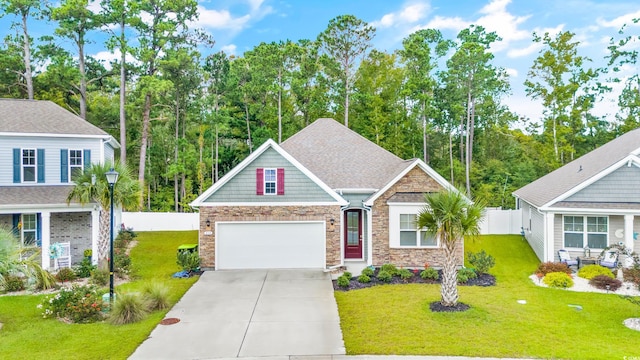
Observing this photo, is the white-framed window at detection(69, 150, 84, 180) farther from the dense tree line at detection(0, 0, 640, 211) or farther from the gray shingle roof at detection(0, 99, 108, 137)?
the dense tree line at detection(0, 0, 640, 211)

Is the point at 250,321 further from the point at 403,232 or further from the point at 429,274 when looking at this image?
the point at 403,232

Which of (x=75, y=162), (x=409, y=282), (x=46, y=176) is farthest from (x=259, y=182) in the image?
(x=46, y=176)

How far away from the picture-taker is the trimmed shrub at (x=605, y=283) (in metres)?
13.2

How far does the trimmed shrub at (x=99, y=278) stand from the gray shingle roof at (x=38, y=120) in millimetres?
6261

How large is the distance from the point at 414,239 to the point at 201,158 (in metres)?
21.7

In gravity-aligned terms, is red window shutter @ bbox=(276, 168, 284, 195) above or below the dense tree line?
below

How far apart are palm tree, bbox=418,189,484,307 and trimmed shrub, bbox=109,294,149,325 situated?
751cm

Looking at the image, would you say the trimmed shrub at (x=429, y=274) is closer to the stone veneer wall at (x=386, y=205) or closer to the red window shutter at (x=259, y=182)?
the stone veneer wall at (x=386, y=205)

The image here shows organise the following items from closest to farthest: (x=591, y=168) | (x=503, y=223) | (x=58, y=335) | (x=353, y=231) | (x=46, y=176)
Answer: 1. (x=58, y=335)
2. (x=46, y=176)
3. (x=353, y=231)
4. (x=591, y=168)
5. (x=503, y=223)

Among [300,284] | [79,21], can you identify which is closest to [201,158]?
[79,21]

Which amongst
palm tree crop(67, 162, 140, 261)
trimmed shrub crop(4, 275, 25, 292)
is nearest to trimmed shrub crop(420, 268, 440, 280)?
palm tree crop(67, 162, 140, 261)

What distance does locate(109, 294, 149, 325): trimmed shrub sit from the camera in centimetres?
985

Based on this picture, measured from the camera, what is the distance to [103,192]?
14.5m

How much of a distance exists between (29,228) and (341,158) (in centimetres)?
Answer: 1339
